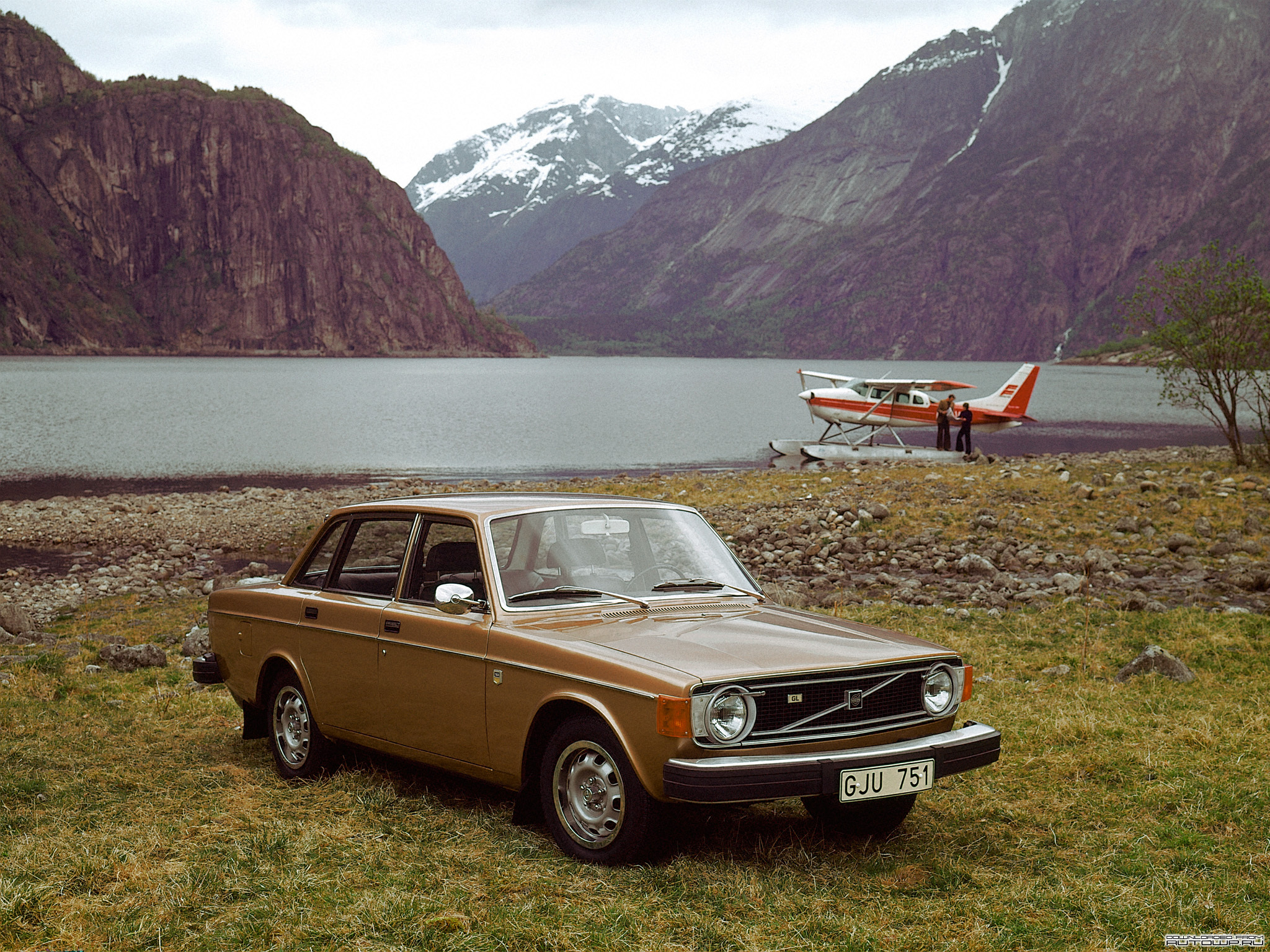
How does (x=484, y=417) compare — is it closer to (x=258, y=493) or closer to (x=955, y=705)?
(x=258, y=493)

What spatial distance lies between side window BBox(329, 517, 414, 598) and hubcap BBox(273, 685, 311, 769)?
76cm

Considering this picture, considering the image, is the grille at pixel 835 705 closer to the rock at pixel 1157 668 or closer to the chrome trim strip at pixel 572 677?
the chrome trim strip at pixel 572 677

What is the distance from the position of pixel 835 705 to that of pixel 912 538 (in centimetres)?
1213

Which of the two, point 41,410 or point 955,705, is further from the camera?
point 41,410

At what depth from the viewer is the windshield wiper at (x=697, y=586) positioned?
5.95m

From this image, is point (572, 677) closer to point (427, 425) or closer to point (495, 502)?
point (495, 502)

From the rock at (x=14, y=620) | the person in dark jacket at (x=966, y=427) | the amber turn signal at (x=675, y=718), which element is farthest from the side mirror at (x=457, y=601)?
the person in dark jacket at (x=966, y=427)

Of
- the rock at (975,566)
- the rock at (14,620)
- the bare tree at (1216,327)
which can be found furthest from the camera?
the bare tree at (1216,327)

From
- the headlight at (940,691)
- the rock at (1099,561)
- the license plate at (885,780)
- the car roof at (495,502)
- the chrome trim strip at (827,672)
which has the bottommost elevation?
the rock at (1099,561)

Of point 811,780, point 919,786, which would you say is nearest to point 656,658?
point 811,780

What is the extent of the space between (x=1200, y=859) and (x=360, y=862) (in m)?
3.81

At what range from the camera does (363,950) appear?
4.16 meters

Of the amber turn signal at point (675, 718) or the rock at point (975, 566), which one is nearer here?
the amber turn signal at point (675, 718)

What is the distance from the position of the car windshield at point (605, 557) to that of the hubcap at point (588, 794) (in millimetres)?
877
